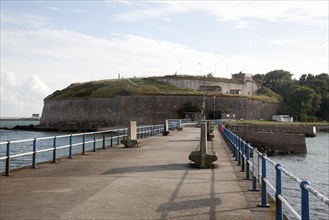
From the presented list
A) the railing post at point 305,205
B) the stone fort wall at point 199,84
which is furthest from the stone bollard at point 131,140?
the stone fort wall at point 199,84

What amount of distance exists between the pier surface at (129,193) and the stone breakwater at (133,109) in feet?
249

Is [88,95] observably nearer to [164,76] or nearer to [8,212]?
[164,76]

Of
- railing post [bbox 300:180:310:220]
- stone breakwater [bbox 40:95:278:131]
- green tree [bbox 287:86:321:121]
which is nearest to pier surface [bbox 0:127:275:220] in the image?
railing post [bbox 300:180:310:220]

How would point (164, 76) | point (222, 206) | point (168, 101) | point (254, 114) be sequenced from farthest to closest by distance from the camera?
point (164, 76) < point (254, 114) < point (168, 101) < point (222, 206)

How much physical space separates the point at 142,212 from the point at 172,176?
14.9ft

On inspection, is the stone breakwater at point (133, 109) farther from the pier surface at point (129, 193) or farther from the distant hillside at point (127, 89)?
the pier surface at point (129, 193)

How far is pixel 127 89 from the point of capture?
9694 cm

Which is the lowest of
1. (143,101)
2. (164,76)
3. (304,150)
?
(304,150)

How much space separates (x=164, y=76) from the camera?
11725 cm

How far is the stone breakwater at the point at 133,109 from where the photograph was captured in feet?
297

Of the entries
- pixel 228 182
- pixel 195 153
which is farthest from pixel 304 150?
pixel 228 182

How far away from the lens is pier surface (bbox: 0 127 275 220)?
746cm

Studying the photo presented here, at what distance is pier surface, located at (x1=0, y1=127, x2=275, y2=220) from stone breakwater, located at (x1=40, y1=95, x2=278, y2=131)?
75.9 meters

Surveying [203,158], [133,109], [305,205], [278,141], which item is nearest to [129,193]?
[203,158]
